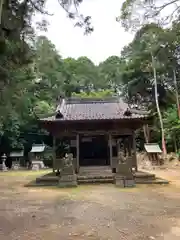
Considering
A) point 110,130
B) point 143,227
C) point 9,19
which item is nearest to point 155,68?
point 110,130

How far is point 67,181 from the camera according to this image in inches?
433

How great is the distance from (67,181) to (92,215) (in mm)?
5070

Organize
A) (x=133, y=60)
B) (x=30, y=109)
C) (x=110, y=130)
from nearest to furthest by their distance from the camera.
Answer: (x=110, y=130) < (x=30, y=109) < (x=133, y=60)

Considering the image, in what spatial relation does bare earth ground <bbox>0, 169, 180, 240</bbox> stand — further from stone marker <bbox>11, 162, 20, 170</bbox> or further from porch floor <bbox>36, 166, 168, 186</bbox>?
stone marker <bbox>11, 162, 20, 170</bbox>

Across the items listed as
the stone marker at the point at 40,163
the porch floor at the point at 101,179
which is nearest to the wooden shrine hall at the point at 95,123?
the porch floor at the point at 101,179

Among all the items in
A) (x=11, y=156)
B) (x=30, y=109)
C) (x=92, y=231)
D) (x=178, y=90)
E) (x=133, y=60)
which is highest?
(x=133, y=60)

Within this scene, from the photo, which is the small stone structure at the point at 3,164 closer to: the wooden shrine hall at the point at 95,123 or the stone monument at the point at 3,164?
the stone monument at the point at 3,164

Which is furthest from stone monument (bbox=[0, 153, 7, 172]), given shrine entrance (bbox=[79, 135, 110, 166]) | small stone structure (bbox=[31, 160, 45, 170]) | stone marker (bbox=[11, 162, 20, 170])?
shrine entrance (bbox=[79, 135, 110, 166])

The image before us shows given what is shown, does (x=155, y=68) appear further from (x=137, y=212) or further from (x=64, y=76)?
(x=137, y=212)

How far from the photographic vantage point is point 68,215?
239 inches

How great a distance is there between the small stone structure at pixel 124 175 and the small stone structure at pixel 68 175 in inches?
68.8

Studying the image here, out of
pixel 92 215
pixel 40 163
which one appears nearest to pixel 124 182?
pixel 92 215

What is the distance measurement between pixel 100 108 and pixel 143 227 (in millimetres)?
10041

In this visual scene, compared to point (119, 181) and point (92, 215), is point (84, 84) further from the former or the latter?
point (92, 215)
